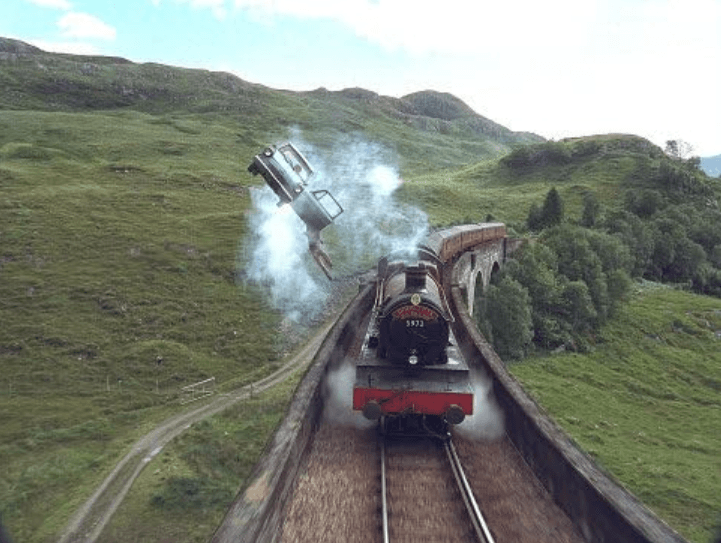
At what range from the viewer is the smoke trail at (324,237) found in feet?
147

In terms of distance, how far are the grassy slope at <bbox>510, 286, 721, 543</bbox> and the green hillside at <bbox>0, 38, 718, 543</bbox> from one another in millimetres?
16419

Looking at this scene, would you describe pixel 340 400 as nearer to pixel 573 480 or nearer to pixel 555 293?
pixel 573 480

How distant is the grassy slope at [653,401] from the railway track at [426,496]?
13.6 m

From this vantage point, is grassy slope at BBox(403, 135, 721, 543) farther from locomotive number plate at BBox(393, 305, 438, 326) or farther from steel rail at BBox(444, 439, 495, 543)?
locomotive number plate at BBox(393, 305, 438, 326)

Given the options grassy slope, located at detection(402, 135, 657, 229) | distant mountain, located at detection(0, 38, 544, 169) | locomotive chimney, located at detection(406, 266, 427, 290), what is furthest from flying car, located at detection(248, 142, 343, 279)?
distant mountain, located at detection(0, 38, 544, 169)

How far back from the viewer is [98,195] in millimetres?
59312

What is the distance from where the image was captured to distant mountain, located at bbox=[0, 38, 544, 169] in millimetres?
127062

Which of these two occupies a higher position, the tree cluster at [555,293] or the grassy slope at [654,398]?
the tree cluster at [555,293]

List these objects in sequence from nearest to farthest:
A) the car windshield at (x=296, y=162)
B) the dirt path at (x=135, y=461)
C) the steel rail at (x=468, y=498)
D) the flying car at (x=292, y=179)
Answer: the steel rail at (x=468, y=498)
the dirt path at (x=135, y=461)
the flying car at (x=292, y=179)
the car windshield at (x=296, y=162)

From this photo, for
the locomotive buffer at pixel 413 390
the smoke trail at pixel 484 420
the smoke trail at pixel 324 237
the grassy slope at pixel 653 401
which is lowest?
the grassy slope at pixel 653 401

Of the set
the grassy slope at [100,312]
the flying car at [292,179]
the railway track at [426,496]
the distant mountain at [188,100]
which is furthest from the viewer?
the distant mountain at [188,100]

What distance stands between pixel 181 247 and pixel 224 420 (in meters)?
26.0

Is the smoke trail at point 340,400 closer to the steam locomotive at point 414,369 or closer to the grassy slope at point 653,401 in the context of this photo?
the steam locomotive at point 414,369

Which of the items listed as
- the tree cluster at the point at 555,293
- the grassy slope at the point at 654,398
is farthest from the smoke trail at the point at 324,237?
the grassy slope at the point at 654,398
